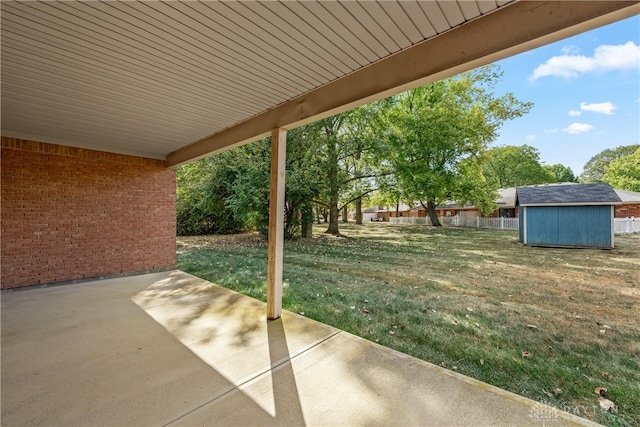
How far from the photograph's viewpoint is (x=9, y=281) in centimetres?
434

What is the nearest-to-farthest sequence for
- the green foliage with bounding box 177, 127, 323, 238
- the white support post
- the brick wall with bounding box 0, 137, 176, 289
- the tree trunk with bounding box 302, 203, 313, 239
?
the white support post, the brick wall with bounding box 0, 137, 176, 289, the green foliage with bounding box 177, 127, 323, 238, the tree trunk with bounding box 302, 203, 313, 239

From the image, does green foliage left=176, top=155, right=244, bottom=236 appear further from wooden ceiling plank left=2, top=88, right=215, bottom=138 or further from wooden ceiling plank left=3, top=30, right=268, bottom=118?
wooden ceiling plank left=3, top=30, right=268, bottom=118

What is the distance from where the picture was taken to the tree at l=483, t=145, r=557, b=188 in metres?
28.4

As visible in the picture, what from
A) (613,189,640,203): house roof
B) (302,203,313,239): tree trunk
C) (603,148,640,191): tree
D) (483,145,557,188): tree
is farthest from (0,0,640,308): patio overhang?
(603,148,640,191): tree

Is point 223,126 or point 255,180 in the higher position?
point 223,126

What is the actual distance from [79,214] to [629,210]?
29.0 m

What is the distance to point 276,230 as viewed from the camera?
10.8 feet

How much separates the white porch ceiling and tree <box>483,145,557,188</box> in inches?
1234

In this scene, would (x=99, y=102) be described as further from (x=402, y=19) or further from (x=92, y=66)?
(x=402, y=19)

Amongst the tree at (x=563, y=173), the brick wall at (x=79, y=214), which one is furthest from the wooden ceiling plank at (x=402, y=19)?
the tree at (x=563, y=173)

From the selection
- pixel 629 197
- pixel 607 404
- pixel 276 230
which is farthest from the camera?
pixel 629 197

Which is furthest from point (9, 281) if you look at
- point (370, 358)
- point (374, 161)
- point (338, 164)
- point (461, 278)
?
point (374, 161)

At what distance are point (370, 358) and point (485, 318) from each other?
75.9 inches

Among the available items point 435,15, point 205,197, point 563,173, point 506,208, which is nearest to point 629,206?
point 506,208
